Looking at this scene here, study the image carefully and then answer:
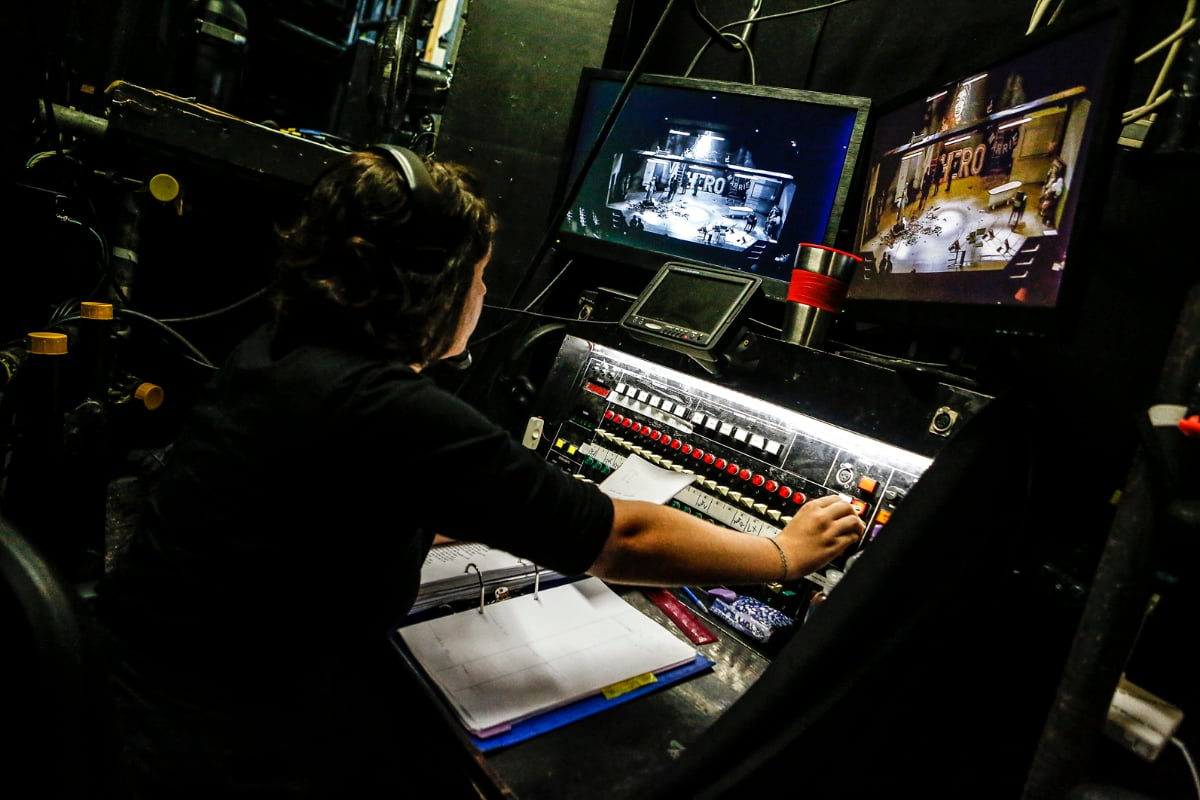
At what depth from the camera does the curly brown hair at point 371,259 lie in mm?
939

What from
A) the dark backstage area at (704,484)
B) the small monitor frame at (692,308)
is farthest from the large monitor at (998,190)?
the small monitor frame at (692,308)

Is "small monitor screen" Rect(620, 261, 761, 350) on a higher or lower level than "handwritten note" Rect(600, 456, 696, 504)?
higher

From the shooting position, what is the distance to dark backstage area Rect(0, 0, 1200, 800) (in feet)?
2.37

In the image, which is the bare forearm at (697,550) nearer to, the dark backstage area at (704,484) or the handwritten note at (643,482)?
the dark backstage area at (704,484)

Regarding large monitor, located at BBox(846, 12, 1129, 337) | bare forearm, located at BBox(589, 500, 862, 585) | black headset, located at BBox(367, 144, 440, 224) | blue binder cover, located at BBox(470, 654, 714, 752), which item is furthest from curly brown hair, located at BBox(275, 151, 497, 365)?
large monitor, located at BBox(846, 12, 1129, 337)

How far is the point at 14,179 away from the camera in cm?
189

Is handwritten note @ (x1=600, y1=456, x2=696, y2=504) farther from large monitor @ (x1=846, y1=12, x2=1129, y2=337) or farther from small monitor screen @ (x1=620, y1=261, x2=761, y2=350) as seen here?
large monitor @ (x1=846, y1=12, x2=1129, y2=337)

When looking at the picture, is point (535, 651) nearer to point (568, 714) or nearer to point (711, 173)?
point (568, 714)

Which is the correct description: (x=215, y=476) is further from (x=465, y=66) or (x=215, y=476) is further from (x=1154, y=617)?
(x=465, y=66)

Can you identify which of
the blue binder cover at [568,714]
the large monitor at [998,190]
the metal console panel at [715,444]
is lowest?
the blue binder cover at [568,714]

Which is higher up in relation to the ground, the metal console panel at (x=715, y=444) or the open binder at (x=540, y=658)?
the metal console panel at (x=715, y=444)

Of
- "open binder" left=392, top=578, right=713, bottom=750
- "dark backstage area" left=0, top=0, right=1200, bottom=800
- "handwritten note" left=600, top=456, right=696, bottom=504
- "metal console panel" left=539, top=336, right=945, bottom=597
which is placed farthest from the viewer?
"handwritten note" left=600, top=456, right=696, bottom=504

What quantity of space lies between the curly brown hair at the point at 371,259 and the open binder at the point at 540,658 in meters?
0.45

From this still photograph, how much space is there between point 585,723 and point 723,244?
125 cm
